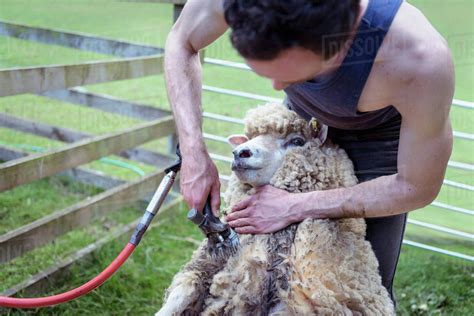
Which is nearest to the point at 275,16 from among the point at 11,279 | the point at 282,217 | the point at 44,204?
the point at 282,217

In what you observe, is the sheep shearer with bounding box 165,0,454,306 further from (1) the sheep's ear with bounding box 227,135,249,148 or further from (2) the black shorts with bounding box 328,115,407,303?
(1) the sheep's ear with bounding box 227,135,249,148

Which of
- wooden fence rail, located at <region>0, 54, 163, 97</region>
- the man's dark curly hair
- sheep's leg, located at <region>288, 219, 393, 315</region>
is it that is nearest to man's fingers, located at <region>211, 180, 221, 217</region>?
sheep's leg, located at <region>288, 219, 393, 315</region>

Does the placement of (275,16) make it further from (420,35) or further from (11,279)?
(11,279)

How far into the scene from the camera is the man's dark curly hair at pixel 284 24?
125 cm

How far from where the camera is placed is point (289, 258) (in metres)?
1.72

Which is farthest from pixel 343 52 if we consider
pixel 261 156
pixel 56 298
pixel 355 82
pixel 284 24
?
pixel 56 298

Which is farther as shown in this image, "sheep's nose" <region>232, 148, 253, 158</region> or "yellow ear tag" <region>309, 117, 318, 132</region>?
"yellow ear tag" <region>309, 117, 318, 132</region>

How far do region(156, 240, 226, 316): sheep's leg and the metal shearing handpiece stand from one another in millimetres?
23

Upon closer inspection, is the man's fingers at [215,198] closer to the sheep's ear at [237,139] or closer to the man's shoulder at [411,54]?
the sheep's ear at [237,139]

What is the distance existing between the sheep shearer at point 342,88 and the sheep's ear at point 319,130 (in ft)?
0.10

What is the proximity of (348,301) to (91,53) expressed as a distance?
8.83 feet

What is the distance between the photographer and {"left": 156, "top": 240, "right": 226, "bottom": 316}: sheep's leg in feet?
5.55

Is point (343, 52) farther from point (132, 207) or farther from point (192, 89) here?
point (132, 207)

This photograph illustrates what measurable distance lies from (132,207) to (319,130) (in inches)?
96.7
